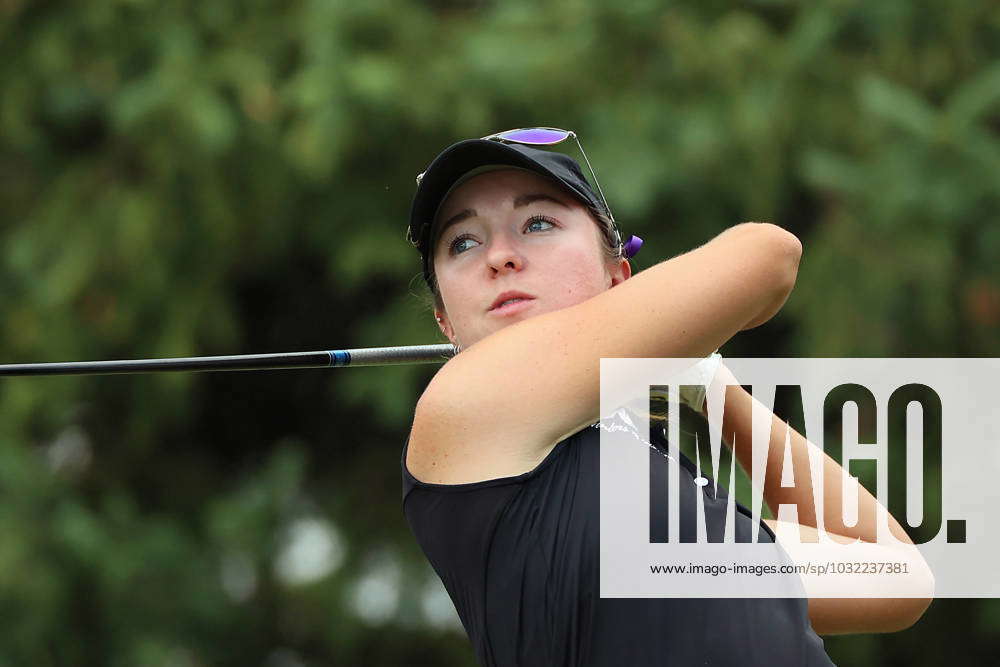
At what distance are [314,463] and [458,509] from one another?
5.09 metres

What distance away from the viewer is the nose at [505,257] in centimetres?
174

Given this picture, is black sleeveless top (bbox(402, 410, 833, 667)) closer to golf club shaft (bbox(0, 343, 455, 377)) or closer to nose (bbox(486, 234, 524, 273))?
nose (bbox(486, 234, 524, 273))

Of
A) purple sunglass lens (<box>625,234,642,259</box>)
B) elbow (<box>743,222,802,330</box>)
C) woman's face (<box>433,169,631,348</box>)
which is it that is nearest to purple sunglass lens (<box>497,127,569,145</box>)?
woman's face (<box>433,169,631,348</box>)

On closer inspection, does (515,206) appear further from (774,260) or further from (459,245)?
(774,260)

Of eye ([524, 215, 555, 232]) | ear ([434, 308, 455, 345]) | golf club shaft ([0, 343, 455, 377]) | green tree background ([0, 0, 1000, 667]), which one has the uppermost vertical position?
green tree background ([0, 0, 1000, 667])

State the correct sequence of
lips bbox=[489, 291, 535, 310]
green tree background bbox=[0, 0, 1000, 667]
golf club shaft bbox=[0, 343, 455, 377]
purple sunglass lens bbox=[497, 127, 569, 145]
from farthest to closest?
green tree background bbox=[0, 0, 1000, 667] < golf club shaft bbox=[0, 343, 455, 377] < purple sunglass lens bbox=[497, 127, 569, 145] < lips bbox=[489, 291, 535, 310]

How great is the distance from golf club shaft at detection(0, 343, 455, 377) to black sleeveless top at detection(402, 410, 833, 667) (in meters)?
0.45

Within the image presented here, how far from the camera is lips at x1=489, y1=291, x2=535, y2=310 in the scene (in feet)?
5.69

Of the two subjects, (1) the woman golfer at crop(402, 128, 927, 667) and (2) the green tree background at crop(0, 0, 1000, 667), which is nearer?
(1) the woman golfer at crop(402, 128, 927, 667)

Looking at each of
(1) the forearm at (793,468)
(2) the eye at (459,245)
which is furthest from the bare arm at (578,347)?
(1) the forearm at (793,468)

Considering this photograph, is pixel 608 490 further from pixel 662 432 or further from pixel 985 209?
pixel 985 209

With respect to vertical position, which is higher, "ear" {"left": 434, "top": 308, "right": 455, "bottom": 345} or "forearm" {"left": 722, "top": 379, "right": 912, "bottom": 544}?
"ear" {"left": 434, "top": 308, "right": 455, "bottom": 345}

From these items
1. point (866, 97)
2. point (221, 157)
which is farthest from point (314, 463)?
point (866, 97)

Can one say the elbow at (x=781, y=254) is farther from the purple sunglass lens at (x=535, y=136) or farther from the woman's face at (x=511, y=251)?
the purple sunglass lens at (x=535, y=136)
